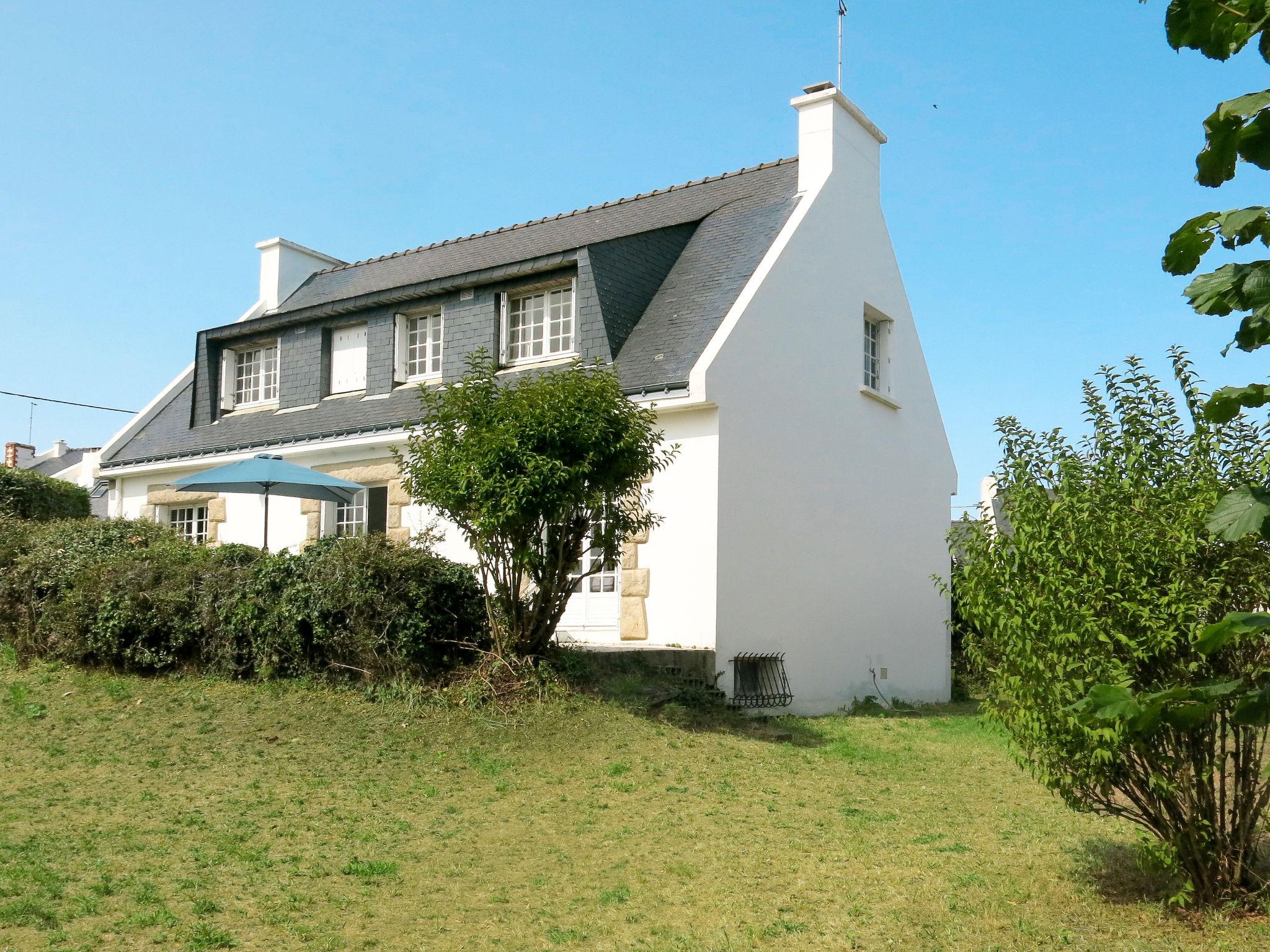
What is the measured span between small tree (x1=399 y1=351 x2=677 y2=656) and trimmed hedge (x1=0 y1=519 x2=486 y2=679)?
560 millimetres

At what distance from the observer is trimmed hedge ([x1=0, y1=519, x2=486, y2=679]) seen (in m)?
10.4

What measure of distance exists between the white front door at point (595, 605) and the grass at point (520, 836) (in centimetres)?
283

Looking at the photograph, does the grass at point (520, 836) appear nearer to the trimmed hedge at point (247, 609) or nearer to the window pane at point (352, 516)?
the trimmed hedge at point (247, 609)

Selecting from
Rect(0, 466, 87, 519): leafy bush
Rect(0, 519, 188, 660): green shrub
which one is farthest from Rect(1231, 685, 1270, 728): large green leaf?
Rect(0, 466, 87, 519): leafy bush

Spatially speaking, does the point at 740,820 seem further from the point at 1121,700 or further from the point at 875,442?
the point at 875,442

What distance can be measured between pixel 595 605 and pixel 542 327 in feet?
12.2

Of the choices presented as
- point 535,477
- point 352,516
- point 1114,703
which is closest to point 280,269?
point 352,516

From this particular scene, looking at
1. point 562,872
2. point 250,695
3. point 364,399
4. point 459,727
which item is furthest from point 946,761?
point 364,399

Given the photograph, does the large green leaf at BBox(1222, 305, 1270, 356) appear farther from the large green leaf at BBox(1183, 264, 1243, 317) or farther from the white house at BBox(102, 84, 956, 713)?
the white house at BBox(102, 84, 956, 713)

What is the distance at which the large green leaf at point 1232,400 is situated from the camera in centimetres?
314

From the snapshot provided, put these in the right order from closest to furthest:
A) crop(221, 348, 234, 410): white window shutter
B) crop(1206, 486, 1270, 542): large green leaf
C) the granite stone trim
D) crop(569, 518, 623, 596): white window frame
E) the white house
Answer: crop(1206, 486, 1270, 542): large green leaf, crop(569, 518, 623, 596): white window frame, the white house, the granite stone trim, crop(221, 348, 234, 410): white window shutter

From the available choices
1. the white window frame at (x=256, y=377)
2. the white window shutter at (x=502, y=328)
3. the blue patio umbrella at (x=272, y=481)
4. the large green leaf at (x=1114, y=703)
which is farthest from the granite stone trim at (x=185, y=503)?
the large green leaf at (x=1114, y=703)

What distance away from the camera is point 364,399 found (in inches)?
644

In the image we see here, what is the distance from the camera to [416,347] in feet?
53.5
